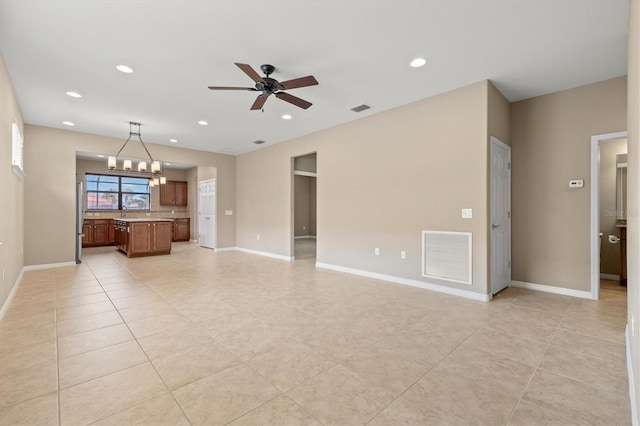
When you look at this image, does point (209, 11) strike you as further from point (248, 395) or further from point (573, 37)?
point (573, 37)

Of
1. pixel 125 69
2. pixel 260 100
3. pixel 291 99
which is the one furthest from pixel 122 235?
pixel 291 99

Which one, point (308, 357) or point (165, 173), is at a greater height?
point (165, 173)

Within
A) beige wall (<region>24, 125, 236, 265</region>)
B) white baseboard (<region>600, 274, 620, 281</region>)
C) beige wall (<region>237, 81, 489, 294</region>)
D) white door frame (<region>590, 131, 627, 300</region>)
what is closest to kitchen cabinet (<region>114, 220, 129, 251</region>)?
beige wall (<region>24, 125, 236, 265</region>)

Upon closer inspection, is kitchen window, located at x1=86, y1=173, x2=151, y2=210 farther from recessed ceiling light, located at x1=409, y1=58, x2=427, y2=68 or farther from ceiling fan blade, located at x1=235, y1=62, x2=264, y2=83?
recessed ceiling light, located at x1=409, y1=58, x2=427, y2=68

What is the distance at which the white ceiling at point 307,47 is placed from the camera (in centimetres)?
247

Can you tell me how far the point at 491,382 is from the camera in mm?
1973

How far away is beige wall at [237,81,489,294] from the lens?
3830 mm

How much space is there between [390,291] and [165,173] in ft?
31.9

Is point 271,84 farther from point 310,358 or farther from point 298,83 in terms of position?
point 310,358

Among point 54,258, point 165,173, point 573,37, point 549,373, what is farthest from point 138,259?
point 573,37

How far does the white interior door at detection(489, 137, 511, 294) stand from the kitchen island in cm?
737

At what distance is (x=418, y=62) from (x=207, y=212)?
297 inches

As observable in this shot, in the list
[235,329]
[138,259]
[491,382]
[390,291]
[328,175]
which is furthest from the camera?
[138,259]

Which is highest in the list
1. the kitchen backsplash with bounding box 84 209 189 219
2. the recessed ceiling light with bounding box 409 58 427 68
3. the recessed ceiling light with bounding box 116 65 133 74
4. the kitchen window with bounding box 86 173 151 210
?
the recessed ceiling light with bounding box 116 65 133 74
